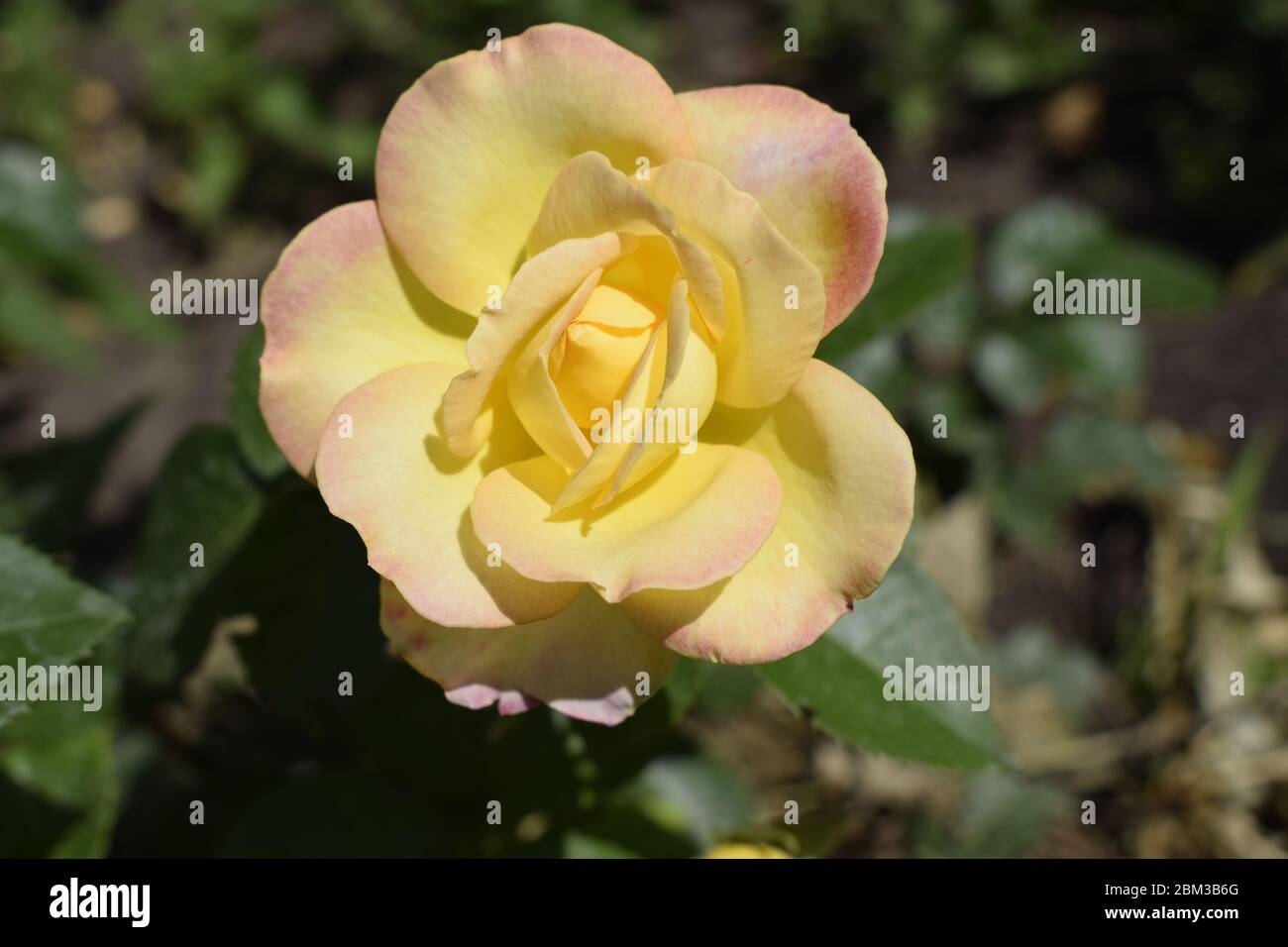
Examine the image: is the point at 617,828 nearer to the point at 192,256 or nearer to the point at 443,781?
the point at 443,781

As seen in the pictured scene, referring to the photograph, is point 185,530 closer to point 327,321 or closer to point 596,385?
point 327,321

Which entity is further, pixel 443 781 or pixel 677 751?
pixel 677 751

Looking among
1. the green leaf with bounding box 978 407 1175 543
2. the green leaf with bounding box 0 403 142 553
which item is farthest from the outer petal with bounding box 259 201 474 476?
the green leaf with bounding box 978 407 1175 543

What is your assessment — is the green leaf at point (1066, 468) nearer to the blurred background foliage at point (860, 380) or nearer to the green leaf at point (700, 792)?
the blurred background foliage at point (860, 380)

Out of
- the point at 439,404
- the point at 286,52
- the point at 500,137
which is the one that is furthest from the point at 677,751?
the point at 286,52

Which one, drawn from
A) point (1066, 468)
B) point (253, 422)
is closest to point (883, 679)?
point (253, 422)

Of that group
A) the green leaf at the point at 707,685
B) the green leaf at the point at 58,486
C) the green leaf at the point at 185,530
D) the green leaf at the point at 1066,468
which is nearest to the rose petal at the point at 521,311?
the green leaf at the point at 707,685

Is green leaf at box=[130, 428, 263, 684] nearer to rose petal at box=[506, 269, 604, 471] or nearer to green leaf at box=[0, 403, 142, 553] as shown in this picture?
green leaf at box=[0, 403, 142, 553]
